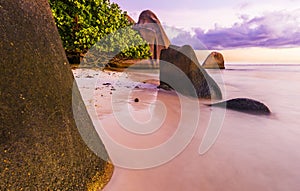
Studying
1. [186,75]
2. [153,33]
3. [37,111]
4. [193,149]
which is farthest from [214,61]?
[37,111]

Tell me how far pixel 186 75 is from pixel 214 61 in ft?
97.5

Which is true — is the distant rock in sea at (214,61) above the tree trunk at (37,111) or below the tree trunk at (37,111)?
below

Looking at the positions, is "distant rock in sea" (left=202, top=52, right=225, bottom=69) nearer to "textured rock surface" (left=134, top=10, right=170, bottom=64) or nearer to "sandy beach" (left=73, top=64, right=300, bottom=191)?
"textured rock surface" (left=134, top=10, right=170, bottom=64)

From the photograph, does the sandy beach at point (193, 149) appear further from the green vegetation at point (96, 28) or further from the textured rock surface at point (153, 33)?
the textured rock surface at point (153, 33)

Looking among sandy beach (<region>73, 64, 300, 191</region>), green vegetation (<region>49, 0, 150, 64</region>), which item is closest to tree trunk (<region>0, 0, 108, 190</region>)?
sandy beach (<region>73, 64, 300, 191</region>)

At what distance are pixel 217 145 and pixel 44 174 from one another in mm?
3061

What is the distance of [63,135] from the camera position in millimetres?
2168

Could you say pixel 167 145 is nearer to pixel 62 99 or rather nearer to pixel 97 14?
pixel 62 99

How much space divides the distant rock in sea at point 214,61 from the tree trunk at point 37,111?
3430 centimetres

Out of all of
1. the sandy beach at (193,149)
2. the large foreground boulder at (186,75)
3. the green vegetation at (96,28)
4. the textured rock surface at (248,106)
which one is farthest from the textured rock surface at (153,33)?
the sandy beach at (193,149)

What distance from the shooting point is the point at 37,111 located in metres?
2.00

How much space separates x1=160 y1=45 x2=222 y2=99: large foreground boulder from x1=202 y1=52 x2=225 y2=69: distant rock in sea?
25.7m

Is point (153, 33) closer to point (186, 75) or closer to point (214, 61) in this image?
point (214, 61)

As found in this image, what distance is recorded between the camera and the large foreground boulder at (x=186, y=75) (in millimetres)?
9328
